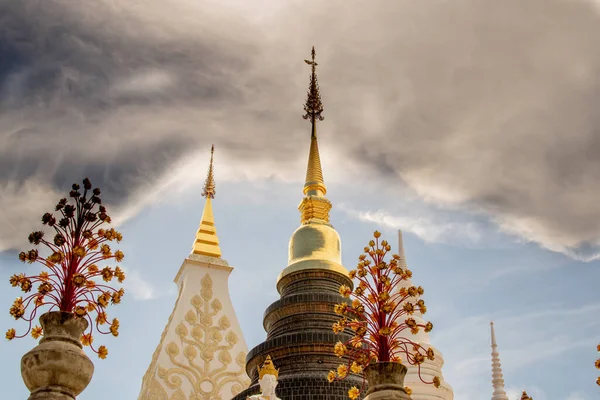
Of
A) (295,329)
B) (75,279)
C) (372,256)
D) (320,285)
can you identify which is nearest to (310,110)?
(320,285)

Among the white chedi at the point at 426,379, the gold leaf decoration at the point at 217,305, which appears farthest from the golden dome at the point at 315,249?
the gold leaf decoration at the point at 217,305

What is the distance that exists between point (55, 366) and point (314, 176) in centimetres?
2269

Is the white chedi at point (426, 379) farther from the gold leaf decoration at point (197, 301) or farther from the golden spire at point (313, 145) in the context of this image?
the gold leaf decoration at point (197, 301)

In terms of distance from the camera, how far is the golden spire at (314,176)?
32.1 meters

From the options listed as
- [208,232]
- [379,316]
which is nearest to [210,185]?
[208,232]

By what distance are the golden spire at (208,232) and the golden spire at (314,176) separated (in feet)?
32.8

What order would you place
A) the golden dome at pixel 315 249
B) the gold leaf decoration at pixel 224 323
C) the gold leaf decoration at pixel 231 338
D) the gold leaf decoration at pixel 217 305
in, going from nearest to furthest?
the golden dome at pixel 315 249 → the gold leaf decoration at pixel 231 338 → the gold leaf decoration at pixel 224 323 → the gold leaf decoration at pixel 217 305

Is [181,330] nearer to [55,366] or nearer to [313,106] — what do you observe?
[313,106]

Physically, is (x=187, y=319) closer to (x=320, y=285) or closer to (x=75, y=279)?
(x=320, y=285)

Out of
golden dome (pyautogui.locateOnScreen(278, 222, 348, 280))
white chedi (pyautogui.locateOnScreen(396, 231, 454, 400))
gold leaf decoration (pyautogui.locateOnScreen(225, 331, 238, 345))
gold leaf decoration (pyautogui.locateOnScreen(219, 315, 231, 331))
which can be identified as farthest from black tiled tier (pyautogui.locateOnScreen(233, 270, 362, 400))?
gold leaf decoration (pyautogui.locateOnScreen(219, 315, 231, 331))

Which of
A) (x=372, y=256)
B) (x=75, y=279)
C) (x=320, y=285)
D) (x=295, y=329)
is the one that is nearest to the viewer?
(x=75, y=279)

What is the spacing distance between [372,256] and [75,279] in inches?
213

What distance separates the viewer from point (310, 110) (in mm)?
35406

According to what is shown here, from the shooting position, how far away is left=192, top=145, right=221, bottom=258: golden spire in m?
41.2
